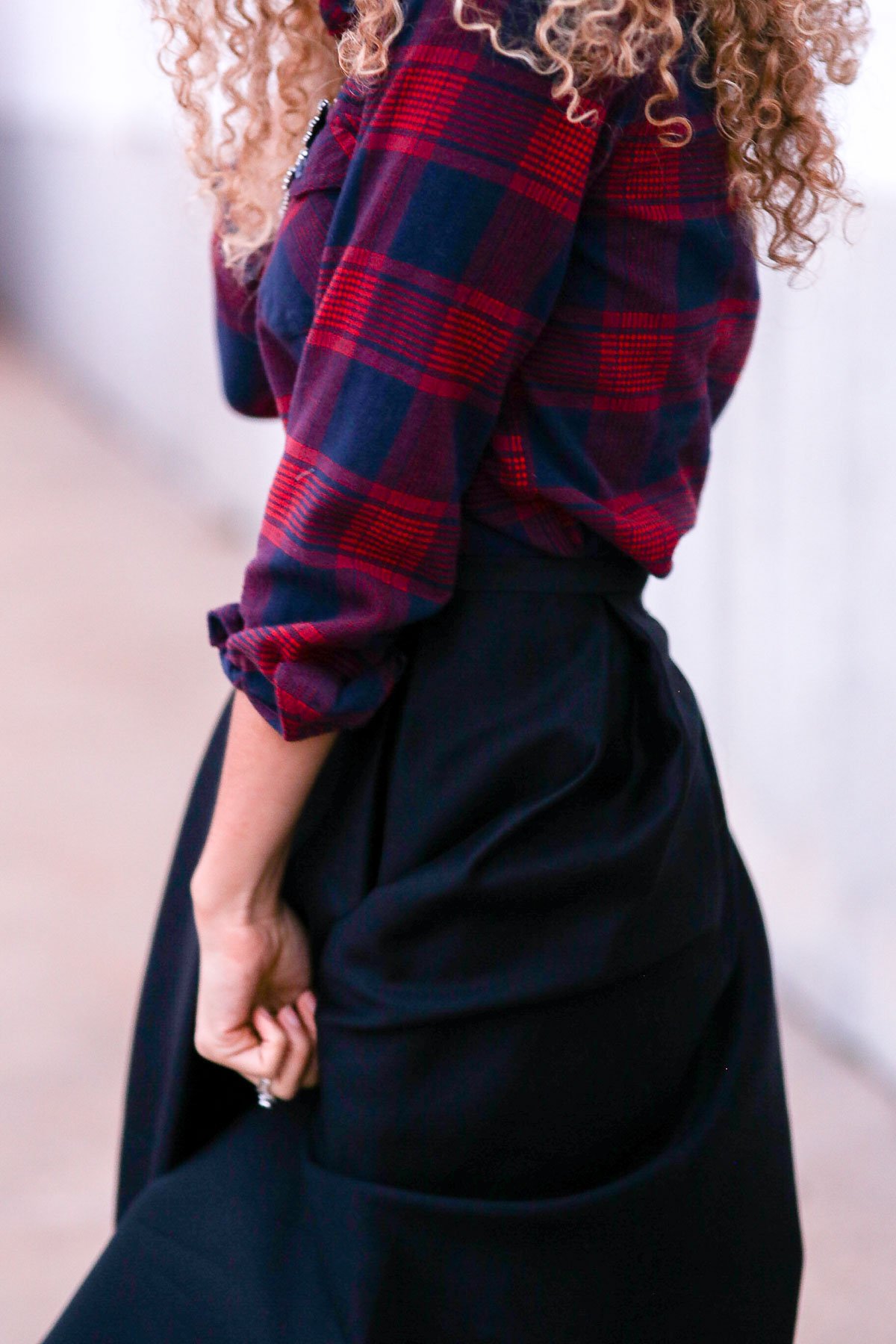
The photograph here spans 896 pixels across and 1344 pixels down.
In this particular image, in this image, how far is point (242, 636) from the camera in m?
0.79

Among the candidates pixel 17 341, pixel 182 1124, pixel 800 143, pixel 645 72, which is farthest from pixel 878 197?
pixel 17 341

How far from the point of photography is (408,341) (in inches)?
28.6

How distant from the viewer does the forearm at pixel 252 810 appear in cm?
84

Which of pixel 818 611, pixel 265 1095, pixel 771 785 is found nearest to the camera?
pixel 265 1095

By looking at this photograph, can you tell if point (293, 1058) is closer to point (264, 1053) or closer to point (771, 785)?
point (264, 1053)

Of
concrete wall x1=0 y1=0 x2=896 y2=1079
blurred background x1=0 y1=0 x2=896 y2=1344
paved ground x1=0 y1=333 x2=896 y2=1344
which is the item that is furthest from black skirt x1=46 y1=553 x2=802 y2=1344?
concrete wall x1=0 y1=0 x2=896 y2=1079

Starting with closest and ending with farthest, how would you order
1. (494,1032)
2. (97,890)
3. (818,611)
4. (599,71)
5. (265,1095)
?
(599,71)
(494,1032)
(265,1095)
(818,611)
(97,890)

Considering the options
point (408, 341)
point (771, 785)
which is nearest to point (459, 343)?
point (408, 341)

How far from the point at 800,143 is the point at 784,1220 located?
74 centimetres

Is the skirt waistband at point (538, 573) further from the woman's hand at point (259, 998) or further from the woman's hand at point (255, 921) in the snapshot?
the woman's hand at point (259, 998)

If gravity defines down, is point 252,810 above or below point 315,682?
below

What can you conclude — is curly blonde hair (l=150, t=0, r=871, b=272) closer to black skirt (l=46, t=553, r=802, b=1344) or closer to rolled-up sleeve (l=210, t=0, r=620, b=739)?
rolled-up sleeve (l=210, t=0, r=620, b=739)

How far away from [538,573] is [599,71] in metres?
0.29

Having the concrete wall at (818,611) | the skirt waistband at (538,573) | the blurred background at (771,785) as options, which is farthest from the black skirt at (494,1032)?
the concrete wall at (818,611)
